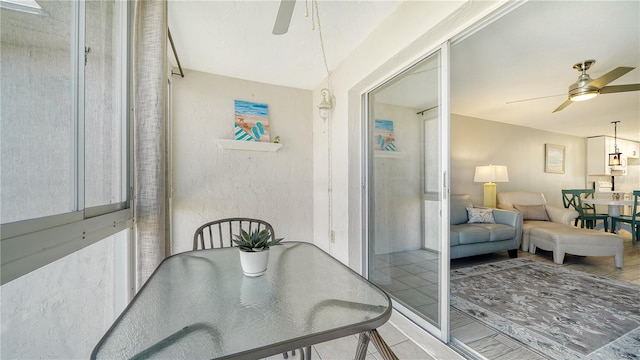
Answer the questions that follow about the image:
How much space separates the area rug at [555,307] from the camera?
1.56 m

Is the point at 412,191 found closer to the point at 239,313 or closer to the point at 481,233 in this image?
the point at 239,313

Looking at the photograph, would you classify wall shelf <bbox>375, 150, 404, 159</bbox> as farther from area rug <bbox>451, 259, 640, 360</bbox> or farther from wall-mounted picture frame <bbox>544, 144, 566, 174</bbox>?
wall-mounted picture frame <bbox>544, 144, 566, 174</bbox>

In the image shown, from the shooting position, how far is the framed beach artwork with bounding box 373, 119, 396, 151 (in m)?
2.15

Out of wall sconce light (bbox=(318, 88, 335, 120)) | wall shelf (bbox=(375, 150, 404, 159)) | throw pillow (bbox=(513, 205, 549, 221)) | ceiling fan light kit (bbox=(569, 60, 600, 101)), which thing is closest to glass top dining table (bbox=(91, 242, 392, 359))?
wall shelf (bbox=(375, 150, 404, 159))

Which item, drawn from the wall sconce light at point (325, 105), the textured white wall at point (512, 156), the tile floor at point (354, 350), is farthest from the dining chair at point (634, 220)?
the wall sconce light at point (325, 105)

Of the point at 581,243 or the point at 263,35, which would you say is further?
the point at 581,243

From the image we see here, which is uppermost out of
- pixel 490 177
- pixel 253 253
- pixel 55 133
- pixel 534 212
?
pixel 55 133

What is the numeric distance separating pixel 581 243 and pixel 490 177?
4.39ft

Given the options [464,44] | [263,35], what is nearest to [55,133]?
[263,35]

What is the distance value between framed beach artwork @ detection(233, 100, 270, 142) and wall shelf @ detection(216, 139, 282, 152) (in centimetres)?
9

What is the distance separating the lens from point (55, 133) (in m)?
0.86

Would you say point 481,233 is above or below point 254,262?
below

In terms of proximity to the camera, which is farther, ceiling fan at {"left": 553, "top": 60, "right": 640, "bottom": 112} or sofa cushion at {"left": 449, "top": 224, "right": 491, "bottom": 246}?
sofa cushion at {"left": 449, "top": 224, "right": 491, "bottom": 246}

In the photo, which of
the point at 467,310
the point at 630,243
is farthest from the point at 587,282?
the point at 630,243
